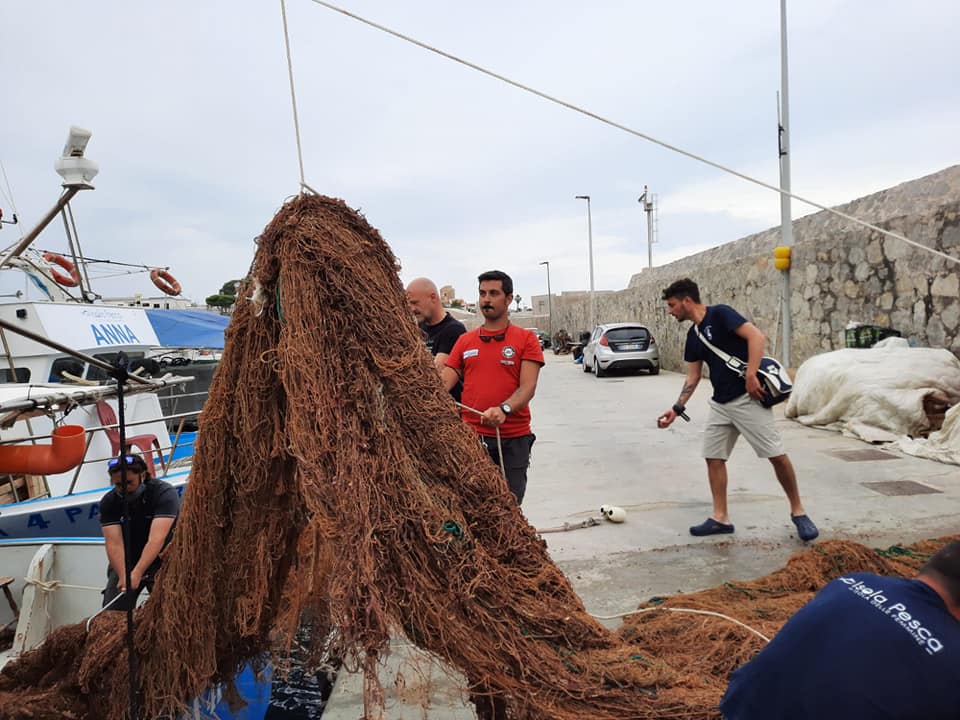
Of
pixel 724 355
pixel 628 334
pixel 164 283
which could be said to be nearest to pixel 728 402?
pixel 724 355

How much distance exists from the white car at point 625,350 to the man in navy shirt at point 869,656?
56.1ft

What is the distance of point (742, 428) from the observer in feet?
16.4

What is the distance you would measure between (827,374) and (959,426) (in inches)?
83.8

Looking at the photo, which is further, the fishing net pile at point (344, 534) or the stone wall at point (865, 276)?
the stone wall at point (865, 276)

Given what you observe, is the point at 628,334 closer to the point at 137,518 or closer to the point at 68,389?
the point at 137,518

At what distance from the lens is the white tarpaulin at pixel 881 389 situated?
7.78 meters

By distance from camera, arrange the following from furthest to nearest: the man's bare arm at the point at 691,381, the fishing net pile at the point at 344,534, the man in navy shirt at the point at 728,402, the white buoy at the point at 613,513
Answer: the white buoy at the point at 613,513, the man's bare arm at the point at 691,381, the man in navy shirt at the point at 728,402, the fishing net pile at the point at 344,534

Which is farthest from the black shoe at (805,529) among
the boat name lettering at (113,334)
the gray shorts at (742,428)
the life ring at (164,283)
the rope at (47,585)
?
the life ring at (164,283)

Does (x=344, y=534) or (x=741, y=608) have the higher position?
(x=344, y=534)

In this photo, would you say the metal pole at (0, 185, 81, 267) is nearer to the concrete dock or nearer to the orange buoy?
the orange buoy

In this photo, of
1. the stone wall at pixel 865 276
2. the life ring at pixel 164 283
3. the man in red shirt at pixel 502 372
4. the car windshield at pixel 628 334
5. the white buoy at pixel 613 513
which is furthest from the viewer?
the car windshield at pixel 628 334

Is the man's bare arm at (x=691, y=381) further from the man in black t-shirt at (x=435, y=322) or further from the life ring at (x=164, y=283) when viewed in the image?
the life ring at (x=164, y=283)

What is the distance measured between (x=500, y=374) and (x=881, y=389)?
6.20 metres

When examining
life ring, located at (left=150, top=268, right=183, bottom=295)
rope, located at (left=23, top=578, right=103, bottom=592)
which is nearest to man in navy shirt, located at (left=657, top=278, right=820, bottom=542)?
rope, located at (left=23, top=578, right=103, bottom=592)
